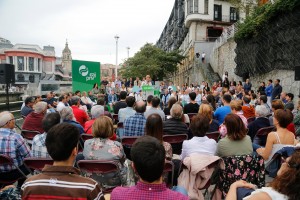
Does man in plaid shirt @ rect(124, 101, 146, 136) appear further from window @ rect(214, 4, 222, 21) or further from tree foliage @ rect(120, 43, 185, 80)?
window @ rect(214, 4, 222, 21)

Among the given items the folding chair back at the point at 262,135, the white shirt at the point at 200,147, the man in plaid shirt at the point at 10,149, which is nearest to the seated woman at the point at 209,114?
the folding chair back at the point at 262,135

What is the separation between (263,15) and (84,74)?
11188mm

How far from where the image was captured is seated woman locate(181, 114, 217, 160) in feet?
11.6

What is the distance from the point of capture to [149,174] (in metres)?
1.86

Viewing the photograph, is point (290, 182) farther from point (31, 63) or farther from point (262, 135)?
point (31, 63)

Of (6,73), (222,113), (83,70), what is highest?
(83,70)

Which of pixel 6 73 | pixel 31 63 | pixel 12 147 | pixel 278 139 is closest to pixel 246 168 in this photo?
pixel 278 139

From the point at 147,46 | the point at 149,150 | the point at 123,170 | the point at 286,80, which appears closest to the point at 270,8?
the point at 286,80

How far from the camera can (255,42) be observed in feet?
56.0

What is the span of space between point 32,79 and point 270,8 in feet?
269

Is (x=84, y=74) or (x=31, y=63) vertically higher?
(x=31, y=63)

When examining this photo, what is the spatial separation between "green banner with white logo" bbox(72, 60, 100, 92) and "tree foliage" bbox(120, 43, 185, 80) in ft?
86.6

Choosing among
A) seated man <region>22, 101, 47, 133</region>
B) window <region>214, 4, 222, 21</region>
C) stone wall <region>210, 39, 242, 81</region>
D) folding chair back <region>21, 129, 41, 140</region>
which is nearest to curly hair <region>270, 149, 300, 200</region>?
folding chair back <region>21, 129, 41, 140</region>

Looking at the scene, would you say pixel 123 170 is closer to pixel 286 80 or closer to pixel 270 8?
pixel 286 80
